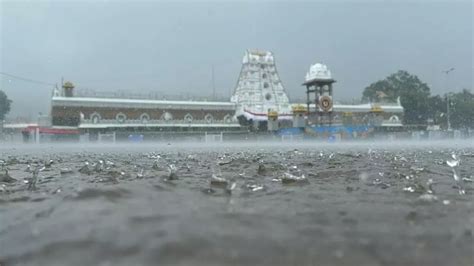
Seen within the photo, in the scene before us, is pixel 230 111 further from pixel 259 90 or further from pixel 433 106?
pixel 433 106

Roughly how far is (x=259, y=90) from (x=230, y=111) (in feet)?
32.7

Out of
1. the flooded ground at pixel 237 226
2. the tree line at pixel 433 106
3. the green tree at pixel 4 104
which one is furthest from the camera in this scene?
the tree line at pixel 433 106

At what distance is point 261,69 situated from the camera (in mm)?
98938

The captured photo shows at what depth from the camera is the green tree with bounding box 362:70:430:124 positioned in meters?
112

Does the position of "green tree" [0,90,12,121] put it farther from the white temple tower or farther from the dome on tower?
the dome on tower

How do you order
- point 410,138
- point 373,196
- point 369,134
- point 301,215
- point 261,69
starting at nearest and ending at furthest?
point 301,215
point 373,196
point 410,138
point 369,134
point 261,69

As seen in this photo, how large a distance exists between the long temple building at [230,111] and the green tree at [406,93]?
33.8 feet

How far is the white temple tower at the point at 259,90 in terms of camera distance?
9112cm

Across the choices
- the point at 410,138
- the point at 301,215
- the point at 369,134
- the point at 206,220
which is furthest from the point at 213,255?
the point at 369,134

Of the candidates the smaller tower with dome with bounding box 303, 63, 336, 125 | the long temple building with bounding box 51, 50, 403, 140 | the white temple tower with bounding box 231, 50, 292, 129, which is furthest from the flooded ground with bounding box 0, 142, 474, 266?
the white temple tower with bounding box 231, 50, 292, 129

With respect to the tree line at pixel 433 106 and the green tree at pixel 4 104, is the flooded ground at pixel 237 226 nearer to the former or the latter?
the green tree at pixel 4 104

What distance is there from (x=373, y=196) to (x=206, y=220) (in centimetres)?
328

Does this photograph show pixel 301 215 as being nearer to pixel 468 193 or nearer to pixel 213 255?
pixel 213 255

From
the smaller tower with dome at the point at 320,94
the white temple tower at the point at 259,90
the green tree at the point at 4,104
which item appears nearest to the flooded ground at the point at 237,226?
the smaller tower with dome at the point at 320,94
